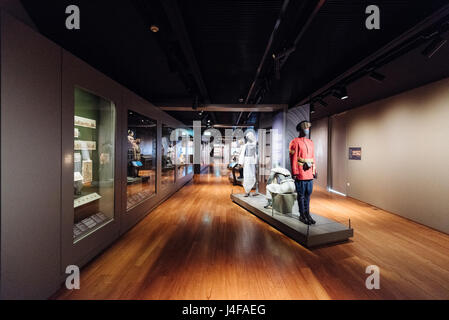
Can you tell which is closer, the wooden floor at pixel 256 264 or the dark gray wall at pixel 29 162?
the dark gray wall at pixel 29 162

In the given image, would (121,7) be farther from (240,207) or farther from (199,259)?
(240,207)

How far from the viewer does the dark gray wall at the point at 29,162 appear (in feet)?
4.46

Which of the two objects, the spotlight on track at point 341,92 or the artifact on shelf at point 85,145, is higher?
the spotlight on track at point 341,92

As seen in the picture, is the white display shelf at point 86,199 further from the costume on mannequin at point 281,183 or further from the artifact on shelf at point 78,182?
the costume on mannequin at point 281,183

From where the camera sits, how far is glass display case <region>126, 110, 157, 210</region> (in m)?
3.56

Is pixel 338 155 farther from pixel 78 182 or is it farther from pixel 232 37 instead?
pixel 78 182

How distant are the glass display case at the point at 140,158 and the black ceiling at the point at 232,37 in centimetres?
139

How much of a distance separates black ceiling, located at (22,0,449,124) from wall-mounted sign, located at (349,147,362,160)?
150cm

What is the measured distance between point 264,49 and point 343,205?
457cm

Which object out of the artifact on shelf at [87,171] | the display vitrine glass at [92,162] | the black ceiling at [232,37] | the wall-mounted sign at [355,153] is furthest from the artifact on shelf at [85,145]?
the wall-mounted sign at [355,153]

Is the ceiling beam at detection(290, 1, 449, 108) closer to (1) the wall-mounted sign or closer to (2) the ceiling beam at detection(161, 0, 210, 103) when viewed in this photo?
(1) the wall-mounted sign

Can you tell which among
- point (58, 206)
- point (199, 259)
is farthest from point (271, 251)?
point (58, 206)

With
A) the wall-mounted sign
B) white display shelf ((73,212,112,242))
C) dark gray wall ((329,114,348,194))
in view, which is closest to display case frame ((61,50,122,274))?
white display shelf ((73,212,112,242))
